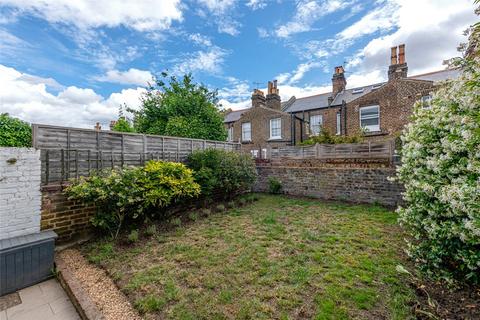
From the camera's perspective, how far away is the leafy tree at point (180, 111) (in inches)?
417

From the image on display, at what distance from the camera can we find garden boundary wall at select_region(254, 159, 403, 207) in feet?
24.6

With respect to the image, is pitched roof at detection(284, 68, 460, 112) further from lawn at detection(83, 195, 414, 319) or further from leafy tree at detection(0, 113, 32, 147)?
leafy tree at detection(0, 113, 32, 147)

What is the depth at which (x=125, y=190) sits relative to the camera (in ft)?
15.1

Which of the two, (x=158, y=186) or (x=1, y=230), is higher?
(x=158, y=186)

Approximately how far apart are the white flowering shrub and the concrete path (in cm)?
502

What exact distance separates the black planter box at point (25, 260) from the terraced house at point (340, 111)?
9825 millimetres

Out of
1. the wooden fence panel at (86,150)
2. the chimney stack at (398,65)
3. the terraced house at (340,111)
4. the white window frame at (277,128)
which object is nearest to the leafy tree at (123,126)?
the terraced house at (340,111)

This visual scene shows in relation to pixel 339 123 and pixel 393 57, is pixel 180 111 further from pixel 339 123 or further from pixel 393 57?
pixel 393 57

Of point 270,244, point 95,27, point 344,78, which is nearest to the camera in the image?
point 270,244

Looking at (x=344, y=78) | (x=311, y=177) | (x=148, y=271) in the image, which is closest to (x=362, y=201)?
(x=311, y=177)

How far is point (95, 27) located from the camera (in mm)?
5797

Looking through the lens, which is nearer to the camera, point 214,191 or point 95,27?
point 95,27

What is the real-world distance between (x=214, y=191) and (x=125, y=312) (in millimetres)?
5663

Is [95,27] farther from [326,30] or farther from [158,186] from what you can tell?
[326,30]
